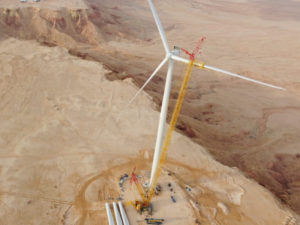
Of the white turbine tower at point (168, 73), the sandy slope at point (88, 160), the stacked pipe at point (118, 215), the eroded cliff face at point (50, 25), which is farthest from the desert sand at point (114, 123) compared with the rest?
the white turbine tower at point (168, 73)

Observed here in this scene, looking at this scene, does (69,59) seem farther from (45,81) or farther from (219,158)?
(219,158)

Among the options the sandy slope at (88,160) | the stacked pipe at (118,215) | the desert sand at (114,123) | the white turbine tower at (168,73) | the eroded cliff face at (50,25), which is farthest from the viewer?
the eroded cliff face at (50,25)

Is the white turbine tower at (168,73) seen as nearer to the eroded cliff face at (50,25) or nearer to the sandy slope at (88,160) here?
the sandy slope at (88,160)

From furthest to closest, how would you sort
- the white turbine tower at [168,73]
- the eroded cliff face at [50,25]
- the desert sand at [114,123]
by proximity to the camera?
1. the eroded cliff face at [50,25]
2. the desert sand at [114,123]
3. the white turbine tower at [168,73]

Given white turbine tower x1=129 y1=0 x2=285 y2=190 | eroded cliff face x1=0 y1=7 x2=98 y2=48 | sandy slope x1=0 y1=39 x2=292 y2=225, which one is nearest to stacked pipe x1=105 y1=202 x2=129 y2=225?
sandy slope x1=0 y1=39 x2=292 y2=225

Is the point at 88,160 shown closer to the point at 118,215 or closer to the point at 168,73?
the point at 118,215

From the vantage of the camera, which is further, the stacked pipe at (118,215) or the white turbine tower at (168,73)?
the stacked pipe at (118,215)
